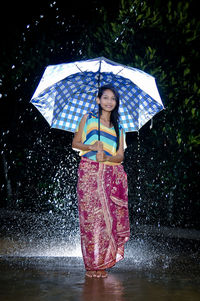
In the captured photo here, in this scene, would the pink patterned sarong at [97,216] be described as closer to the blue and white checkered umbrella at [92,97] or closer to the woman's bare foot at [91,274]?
the woman's bare foot at [91,274]

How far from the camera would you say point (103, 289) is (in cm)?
500

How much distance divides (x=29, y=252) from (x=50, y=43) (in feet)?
20.9

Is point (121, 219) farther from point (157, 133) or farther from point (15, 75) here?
point (15, 75)

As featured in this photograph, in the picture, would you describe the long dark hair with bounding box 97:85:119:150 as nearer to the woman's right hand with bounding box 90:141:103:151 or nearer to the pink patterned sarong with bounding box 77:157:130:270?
the woman's right hand with bounding box 90:141:103:151

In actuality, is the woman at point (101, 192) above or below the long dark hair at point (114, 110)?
below

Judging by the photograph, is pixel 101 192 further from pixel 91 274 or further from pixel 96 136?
pixel 91 274

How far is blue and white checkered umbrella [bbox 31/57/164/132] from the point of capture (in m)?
6.04

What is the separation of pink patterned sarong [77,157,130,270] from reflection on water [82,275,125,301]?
0.23m

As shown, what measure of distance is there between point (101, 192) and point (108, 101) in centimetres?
101

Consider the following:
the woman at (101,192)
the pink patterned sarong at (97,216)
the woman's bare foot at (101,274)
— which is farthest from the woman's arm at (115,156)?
the woman's bare foot at (101,274)

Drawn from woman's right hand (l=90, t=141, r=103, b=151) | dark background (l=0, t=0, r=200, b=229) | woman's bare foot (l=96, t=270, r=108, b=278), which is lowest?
woman's bare foot (l=96, t=270, r=108, b=278)

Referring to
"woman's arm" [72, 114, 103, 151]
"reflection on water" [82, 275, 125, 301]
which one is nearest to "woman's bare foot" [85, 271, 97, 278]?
"reflection on water" [82, 275, 125, 301]

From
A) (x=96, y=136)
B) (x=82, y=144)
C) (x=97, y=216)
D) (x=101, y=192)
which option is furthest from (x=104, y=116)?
(x=97, y=216)

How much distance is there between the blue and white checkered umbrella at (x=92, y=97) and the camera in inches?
238
